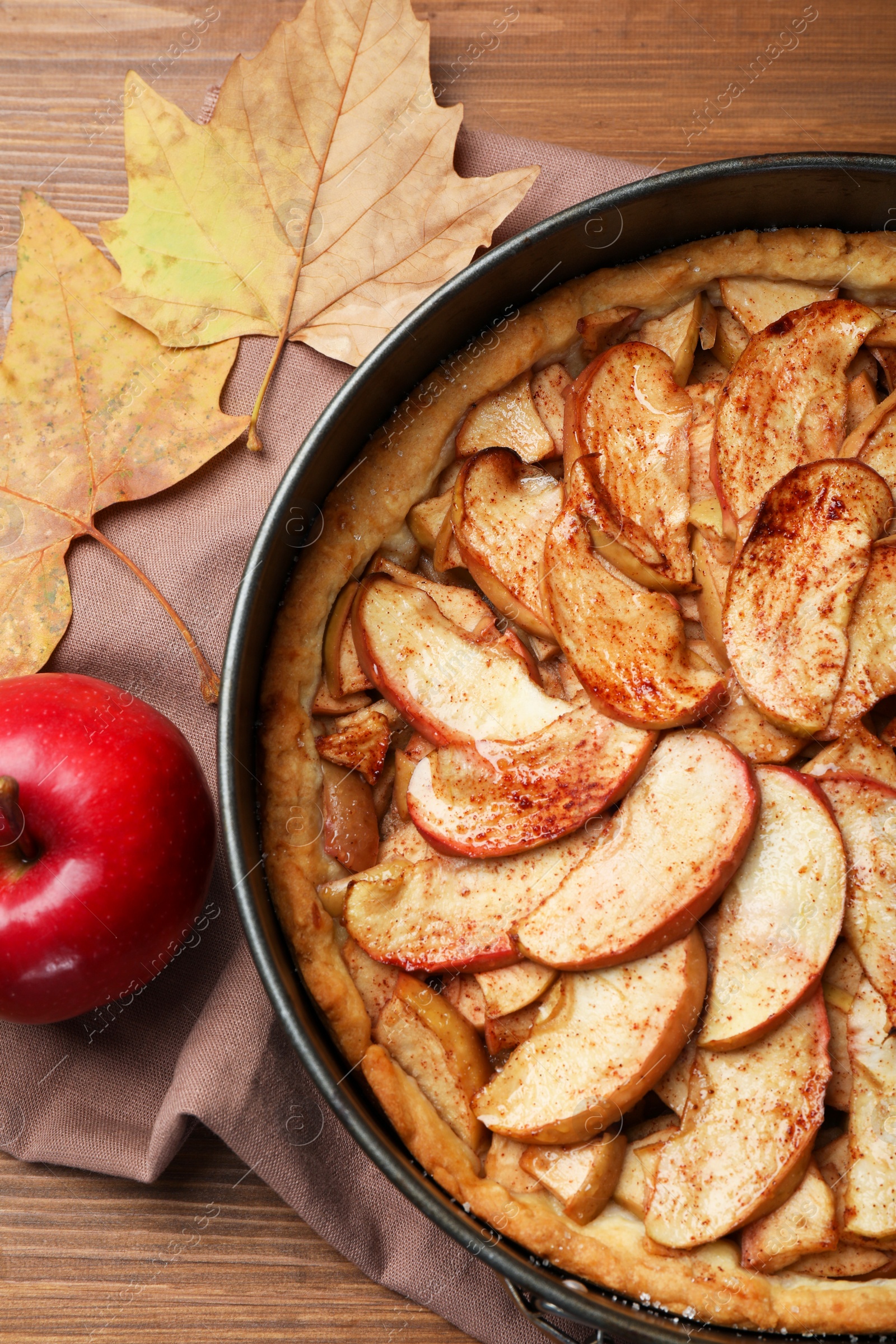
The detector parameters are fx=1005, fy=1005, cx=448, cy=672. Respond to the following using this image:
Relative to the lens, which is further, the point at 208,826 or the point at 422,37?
the point at 422,37

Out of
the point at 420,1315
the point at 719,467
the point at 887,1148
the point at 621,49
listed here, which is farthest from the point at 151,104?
the point at 420,1315

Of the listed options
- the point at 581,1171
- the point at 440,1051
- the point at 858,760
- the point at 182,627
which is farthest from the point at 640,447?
the point at 581,1171

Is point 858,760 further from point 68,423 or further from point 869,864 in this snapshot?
point 68,423

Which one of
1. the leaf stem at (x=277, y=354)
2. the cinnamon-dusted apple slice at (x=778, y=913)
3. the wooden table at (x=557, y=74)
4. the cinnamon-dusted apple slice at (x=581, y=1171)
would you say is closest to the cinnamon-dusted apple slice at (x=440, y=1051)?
the cinnamon-dusted apple slice at (x=581, y=1171)

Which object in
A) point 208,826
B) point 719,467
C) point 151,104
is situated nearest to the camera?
point 719,467

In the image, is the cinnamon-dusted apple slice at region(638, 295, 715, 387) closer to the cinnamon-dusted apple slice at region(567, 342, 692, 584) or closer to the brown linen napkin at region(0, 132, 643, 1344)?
the cinnamon-dusted apple slice at region(567, 342, 692, 584)

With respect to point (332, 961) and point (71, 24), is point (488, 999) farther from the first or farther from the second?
point (71, 24)

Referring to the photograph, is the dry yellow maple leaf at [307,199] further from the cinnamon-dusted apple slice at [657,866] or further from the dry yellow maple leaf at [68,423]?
the cinnamon-dusted apple slice at [657,866]
